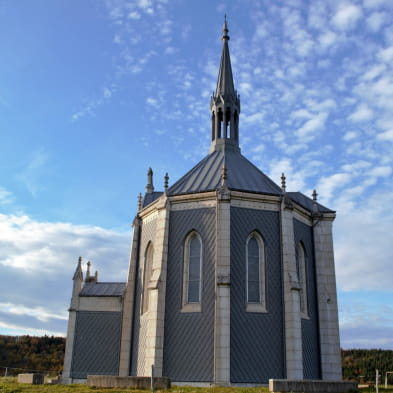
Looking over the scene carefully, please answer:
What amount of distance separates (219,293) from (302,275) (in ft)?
22.2

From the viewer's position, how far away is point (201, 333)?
24.8 metres

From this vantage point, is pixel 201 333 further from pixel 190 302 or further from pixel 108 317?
pixel 108 317

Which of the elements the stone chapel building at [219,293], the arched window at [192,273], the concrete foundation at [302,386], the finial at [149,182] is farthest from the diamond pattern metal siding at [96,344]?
the concrete foundation at [302,386]

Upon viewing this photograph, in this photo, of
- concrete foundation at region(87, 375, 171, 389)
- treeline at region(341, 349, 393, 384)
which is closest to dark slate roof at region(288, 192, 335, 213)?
concrete foundation at region(87, 375, 171, 389)

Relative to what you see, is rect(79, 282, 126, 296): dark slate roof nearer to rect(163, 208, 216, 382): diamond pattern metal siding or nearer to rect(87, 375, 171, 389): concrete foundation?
rect(163, 208, 216, 382): diamond pattern metal siding

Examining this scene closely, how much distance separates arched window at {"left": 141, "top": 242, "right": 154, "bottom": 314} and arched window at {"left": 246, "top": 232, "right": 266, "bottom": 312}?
21.1ft

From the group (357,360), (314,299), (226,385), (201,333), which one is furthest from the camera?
(357,360)

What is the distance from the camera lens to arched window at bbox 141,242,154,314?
2886 centimetres

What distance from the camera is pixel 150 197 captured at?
32656 millimetres

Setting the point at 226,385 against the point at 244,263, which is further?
the point at 244,263

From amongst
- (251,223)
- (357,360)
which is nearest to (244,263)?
(251,223)

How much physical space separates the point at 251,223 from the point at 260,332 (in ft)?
19.4

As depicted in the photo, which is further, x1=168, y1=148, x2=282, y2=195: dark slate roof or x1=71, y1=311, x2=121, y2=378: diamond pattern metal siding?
x1=71, y1=311, x2=121, y2=378: diamond pattern metal siding

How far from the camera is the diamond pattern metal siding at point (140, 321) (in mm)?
27578
